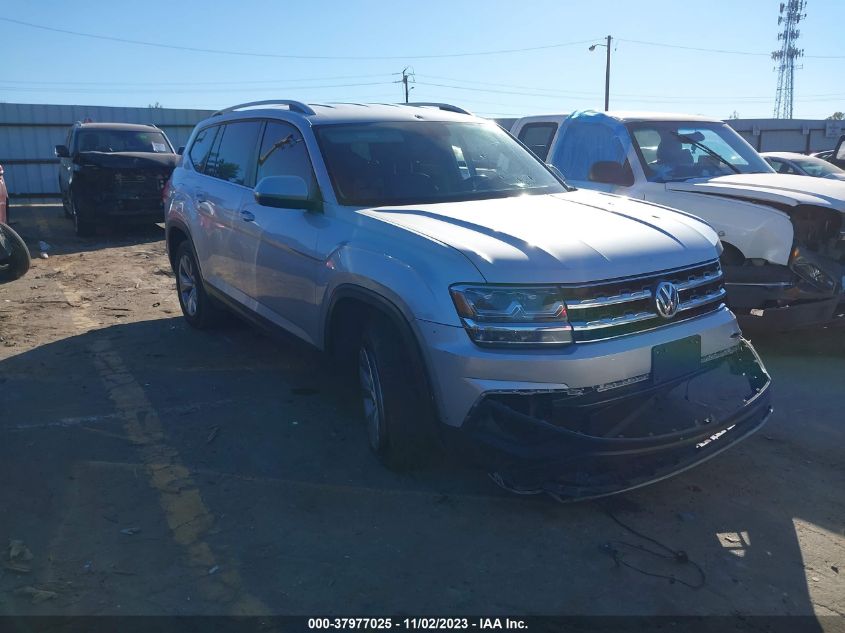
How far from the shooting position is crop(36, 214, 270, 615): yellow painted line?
3150 millimetres

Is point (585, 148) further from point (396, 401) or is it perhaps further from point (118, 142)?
point (118, 142)

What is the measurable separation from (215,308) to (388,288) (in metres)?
3.48

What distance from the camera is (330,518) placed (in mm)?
3730

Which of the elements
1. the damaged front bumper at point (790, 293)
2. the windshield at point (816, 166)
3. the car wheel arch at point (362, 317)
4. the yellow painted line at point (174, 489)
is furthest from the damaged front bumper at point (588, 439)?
the windshield at point (816, 166)

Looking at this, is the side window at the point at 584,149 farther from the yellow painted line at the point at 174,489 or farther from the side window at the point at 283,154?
the yellow painted line at the point at 174,489

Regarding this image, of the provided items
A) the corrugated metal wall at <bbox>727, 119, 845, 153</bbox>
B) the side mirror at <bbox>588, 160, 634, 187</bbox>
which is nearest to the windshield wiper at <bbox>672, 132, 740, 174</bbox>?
the side mirror at <bbox>588, 160, 634, 187</bbox>

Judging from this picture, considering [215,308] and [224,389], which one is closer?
[224,389]

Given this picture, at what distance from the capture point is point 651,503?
381cm

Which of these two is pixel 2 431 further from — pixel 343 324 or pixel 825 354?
pixel 825 354

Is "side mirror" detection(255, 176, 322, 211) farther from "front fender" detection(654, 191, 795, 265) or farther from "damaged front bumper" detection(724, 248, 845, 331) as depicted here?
"front fender" detection(654, 191, 795, 265)

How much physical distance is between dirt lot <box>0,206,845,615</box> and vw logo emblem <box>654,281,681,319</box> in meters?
0.95

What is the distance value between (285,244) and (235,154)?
4.90 feet

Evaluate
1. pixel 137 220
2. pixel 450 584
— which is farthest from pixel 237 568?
pixel 137 220

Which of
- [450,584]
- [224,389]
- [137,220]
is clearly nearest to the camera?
[450,584]
